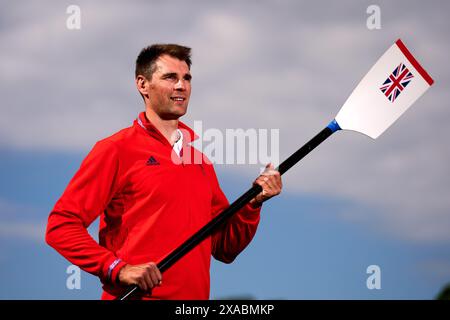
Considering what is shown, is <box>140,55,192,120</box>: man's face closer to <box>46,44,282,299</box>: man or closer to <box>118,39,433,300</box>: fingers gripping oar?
<box>46,44,282,299</box>: man

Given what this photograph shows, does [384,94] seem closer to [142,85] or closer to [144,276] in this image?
[142,85]

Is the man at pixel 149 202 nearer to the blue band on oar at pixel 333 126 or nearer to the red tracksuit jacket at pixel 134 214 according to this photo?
the red tracksuit jacket at pixel 134 214

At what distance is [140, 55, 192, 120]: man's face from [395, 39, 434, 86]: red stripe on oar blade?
7.00ft

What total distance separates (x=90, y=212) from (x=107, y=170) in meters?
0.37

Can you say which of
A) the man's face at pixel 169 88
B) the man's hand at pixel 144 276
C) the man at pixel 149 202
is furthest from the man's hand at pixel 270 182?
the man's hand at pixel 144 276

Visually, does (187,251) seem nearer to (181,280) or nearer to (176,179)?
(181,280)

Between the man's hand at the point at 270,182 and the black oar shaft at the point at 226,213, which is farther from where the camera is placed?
the man's hand at the point at 270,182

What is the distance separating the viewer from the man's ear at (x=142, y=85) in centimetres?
543

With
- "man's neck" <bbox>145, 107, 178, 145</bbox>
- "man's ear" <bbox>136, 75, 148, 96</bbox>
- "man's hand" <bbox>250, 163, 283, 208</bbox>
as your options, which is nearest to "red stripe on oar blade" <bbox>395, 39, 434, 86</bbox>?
"man's hand" <bbox>250, 163, 283, 208</bbox>

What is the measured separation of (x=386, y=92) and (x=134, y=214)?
109 inches

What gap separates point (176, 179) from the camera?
4988 mm

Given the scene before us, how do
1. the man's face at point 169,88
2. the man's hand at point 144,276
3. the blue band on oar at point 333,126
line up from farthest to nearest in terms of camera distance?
the blue band on oar at point 333,126
the man's face at point 169,88
the man's hand at point 144,276

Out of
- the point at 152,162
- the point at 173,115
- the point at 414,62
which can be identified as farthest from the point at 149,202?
the point at 414,62

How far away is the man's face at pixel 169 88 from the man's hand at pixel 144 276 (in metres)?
1.39
